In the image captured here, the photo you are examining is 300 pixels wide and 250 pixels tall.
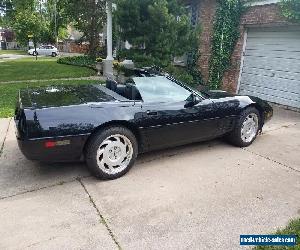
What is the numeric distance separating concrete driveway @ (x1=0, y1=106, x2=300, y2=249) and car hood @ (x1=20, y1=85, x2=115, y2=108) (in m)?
0.98

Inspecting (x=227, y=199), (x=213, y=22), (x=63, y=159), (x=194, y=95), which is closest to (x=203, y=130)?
(x=194, y=95)

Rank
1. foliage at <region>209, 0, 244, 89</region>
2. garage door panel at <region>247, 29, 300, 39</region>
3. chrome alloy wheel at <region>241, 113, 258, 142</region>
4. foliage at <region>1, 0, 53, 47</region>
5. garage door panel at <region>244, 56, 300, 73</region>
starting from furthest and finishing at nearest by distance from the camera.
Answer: foliage at <region>1, 0, 53, 47</region>, foliage at <region>209, 0, 244, 89</region>, garage door panel at <region>244, 56, 300, 73</region>, garage door panel at <region>247, 29, 300, 39</region>, chrome alloy wheel at <region>241, 113, 258, 142</region>

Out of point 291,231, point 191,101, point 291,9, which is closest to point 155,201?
point 291,231

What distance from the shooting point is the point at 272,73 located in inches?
350

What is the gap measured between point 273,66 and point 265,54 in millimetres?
430

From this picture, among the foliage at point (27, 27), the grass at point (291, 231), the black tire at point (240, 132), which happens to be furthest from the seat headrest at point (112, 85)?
the foliage at point (27, 27)

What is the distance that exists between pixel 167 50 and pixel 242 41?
2550mm

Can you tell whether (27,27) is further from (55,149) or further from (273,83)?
(55,149)

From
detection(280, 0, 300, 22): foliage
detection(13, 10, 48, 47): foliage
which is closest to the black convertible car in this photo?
detection(280, 0, 300, 22): foliage

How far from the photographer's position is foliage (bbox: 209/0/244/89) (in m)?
9.37

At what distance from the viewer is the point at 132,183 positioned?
158 inches

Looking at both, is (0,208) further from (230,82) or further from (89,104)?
(230,82)

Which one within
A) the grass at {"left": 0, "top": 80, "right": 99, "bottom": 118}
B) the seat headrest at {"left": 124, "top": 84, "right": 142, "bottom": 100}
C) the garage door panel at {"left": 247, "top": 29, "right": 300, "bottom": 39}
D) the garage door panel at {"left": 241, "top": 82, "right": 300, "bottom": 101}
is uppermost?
the garage door panel at {"left": 247, "top": 29, "right": 300, "bottom": 39}

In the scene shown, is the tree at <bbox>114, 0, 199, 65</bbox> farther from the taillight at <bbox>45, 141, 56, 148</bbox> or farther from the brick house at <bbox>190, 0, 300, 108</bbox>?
the taillight at <bbox>45, 141, 56, 148</bbox>
